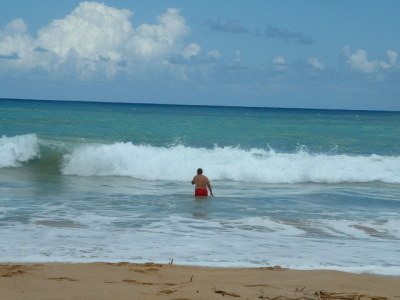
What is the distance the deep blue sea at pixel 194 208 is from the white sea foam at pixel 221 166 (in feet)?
0.15

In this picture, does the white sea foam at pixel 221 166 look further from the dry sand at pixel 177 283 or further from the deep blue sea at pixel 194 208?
the dry sand at pixel 177 283

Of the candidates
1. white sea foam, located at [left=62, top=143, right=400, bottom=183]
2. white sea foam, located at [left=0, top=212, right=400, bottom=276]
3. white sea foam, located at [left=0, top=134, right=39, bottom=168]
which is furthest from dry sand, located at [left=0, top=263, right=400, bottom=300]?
white sea foam, located at [left=0, top=134, right=39, bottom=168]

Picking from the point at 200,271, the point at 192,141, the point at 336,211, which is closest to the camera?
the point at 200,271

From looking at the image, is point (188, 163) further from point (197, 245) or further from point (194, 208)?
point (197, 245)

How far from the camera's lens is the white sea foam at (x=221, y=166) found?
21.2 m

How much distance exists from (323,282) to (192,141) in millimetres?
29719

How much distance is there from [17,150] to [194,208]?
1274 cm

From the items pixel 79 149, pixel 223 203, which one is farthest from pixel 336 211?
pixel 79 149

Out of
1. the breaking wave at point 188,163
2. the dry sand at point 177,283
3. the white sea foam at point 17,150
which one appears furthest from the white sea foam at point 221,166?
the dry sand at point 177,283

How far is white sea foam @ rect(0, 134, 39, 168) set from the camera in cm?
2262

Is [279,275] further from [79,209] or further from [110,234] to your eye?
[79,209]

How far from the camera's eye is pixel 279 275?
709cm

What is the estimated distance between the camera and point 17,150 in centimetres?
2384

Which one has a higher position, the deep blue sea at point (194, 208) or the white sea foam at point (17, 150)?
the white sea foam at point (17, 150)
